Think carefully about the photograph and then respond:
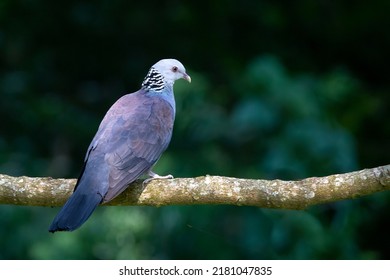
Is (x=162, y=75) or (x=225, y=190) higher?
(x=162, y=75)

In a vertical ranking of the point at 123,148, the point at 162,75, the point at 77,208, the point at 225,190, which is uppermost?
the point at 162,75

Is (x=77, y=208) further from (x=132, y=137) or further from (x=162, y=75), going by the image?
(x=162, y=75)

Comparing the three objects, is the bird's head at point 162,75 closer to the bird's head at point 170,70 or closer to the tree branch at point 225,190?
the bird's head at point 170,70

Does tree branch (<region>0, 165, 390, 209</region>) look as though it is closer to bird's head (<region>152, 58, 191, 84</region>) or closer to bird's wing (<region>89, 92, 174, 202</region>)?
bird's wing (<region>89, 92, 174, 202</region>)

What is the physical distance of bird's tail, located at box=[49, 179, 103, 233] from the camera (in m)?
4.37

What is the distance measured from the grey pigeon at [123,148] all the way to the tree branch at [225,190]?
0.14 metres

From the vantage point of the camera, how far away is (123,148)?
193 inches

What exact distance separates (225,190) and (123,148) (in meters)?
0.70

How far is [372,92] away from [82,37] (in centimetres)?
339

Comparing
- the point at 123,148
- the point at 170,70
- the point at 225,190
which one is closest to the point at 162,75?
the point at 170,70

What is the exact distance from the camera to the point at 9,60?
10.4m

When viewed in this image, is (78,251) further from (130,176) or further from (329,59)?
(329,59)

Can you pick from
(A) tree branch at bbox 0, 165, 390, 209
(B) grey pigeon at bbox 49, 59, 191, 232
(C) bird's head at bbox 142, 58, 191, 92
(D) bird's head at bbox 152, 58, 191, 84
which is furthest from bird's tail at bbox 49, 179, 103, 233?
(D) bird's head at bbox 152, 58, 191, 84

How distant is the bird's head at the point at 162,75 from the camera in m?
5.69
